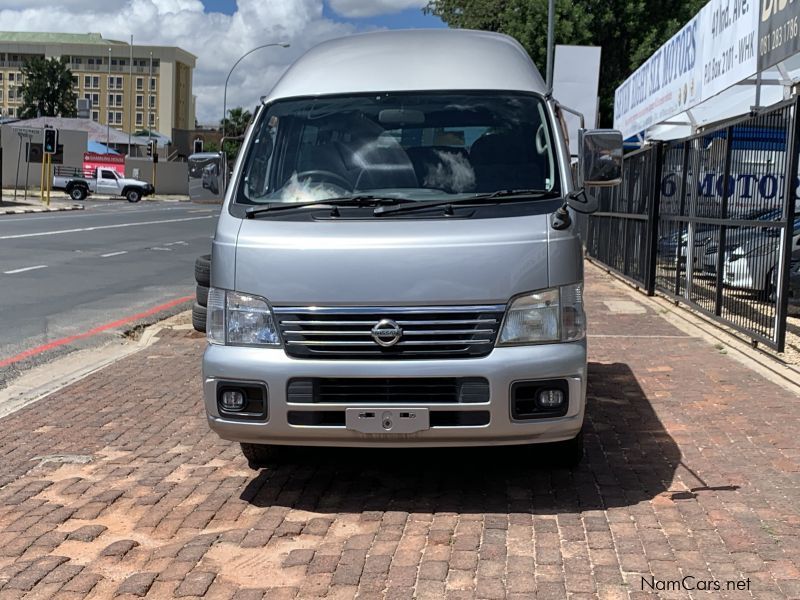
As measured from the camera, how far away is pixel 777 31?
11.6 metres

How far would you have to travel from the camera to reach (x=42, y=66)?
127m

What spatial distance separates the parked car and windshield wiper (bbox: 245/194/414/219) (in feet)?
16.1

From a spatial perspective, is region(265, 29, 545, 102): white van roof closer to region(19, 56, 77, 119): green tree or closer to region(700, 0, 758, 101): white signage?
region(700, 0, 758, 101): white signage

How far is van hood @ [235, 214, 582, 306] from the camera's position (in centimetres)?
470

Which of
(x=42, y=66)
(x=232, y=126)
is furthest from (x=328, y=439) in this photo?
(x=42, y=66)

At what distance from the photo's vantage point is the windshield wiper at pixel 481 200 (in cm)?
501

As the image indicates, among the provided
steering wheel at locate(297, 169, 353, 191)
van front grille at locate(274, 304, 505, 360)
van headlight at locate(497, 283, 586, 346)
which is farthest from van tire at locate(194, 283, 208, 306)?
van headlight at locate(497, 283, 586, 346)

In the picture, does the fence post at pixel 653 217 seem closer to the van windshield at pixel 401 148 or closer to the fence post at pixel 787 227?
the fence post at pixel 787 227

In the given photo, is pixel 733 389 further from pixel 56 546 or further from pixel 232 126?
pixel 232 126

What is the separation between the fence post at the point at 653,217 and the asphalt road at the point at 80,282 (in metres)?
6.62

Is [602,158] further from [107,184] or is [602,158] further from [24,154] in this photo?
[24,154]

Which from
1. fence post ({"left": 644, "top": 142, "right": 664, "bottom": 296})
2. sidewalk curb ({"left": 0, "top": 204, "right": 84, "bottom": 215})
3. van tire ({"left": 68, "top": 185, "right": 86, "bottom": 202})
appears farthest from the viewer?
van tire ({"left": 68, "top": 185, "right": 86, "bottom": 202})

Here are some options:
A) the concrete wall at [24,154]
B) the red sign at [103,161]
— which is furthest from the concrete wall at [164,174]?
the concrete wall at [24,154]

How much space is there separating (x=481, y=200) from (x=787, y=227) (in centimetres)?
445
